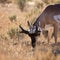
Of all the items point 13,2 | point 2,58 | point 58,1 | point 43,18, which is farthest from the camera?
point 13,2

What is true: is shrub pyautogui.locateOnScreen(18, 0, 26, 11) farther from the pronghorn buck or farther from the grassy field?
the pronghorn buck

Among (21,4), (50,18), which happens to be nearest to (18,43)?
(50,18)

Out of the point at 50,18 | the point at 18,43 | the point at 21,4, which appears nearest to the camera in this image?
the point at 18,43

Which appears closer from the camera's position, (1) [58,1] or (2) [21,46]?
(2) [21,46]

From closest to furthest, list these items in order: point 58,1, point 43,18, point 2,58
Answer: point 2,58 → point 43,18 → point 58,1

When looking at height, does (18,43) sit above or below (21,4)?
below

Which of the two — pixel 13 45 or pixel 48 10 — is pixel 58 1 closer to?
pixel 48 10

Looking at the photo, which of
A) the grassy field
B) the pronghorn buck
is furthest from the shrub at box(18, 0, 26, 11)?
the pronghorn buck

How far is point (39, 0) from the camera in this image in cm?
2250

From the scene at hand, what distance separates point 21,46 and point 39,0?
11722 millimetres

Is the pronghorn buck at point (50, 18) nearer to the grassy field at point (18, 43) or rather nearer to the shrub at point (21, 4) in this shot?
the grassy field at point (18, 43)

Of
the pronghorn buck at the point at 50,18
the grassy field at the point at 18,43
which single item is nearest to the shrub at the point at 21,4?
the grassy field at the point at 18,43

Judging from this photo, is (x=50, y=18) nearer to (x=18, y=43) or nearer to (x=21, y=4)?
(x=18, y=43)

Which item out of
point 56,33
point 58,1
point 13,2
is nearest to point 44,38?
point 56,33
